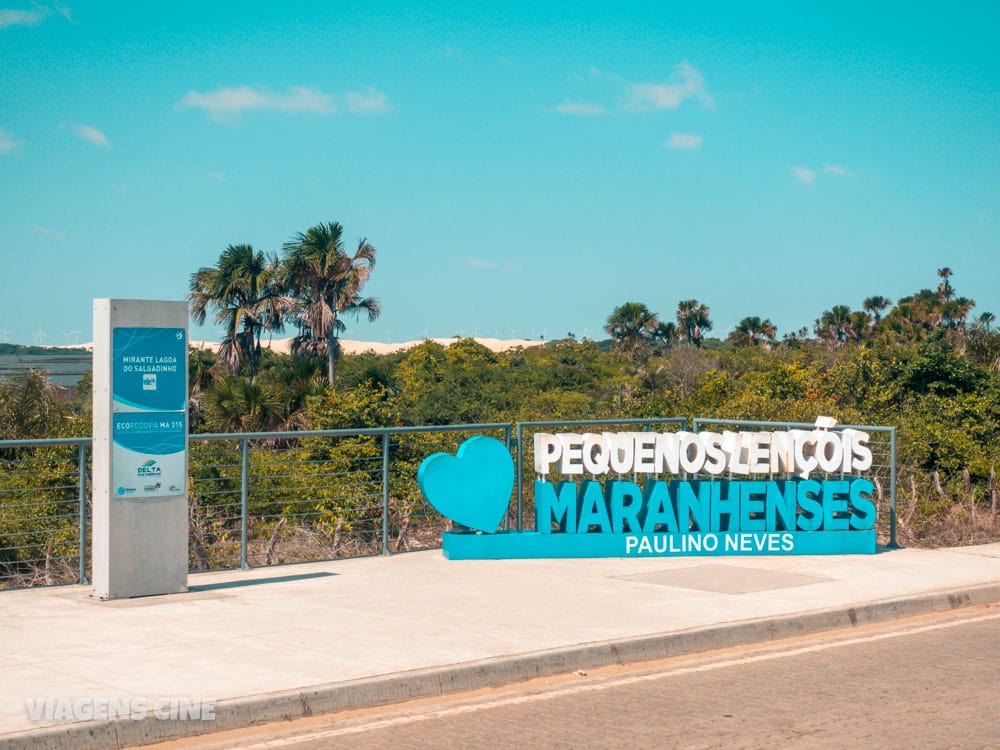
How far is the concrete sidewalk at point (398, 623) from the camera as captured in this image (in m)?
7.39

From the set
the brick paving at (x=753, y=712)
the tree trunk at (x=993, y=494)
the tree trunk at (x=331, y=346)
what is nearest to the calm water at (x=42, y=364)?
the tree trunk at (x=331, y=346)

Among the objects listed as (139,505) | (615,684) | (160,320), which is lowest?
(615,684)

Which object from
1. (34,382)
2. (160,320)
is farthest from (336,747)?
(34,382)

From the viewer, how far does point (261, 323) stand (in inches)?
2133

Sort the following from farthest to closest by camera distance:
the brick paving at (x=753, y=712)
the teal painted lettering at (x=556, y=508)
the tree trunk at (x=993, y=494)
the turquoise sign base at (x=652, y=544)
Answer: the tree trunk at (x=993, y=494) → the teal painted lettering at (x=556, y=508) → the turquoise sign base at (x=652, y=544) → the brick paving at (x=753, y=712)

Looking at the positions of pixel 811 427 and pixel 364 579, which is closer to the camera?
pixel 364 579

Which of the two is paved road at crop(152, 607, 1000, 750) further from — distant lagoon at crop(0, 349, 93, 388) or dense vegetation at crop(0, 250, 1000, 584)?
distant lagoon at crop(0, 349, 93, 388)

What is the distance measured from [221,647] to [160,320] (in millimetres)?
3440

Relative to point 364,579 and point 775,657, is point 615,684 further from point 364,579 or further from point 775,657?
point 364,579

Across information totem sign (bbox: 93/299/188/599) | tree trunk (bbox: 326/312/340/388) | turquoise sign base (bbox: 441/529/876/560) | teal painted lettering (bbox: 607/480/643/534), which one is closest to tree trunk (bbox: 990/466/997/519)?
turquoise sign base (bbox: 441/529/876/560)

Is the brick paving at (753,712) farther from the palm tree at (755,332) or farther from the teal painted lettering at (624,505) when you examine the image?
the palm tree at (755,332)

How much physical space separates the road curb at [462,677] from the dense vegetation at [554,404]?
4276 millimetres

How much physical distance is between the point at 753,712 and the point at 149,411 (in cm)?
606

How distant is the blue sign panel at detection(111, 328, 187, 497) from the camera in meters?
10.6
